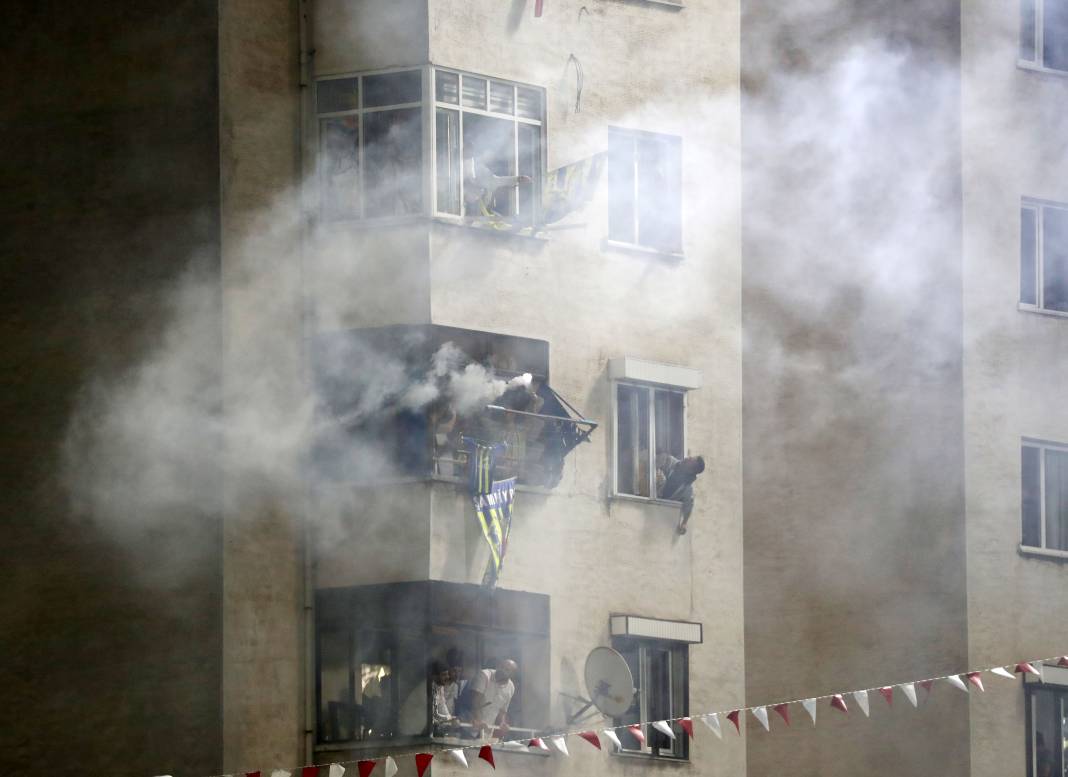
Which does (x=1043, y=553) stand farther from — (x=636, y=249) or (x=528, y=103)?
(x=528, y=103)

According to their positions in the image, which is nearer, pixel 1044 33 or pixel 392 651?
pixel 392 651

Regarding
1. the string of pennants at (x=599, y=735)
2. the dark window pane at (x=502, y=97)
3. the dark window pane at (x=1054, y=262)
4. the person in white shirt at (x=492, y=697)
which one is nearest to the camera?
the string of pennants at (x=599, y=735)

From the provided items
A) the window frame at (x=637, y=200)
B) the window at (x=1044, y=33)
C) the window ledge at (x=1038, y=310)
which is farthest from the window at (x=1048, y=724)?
the window at (x=1044, y=33)

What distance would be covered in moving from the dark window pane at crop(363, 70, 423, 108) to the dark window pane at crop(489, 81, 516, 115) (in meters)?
0.75

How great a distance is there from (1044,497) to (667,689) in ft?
15.5

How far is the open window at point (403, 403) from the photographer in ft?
70.9

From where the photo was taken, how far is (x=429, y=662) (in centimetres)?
2125

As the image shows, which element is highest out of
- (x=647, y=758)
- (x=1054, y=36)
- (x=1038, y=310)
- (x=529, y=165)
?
(x=1054, y=36)

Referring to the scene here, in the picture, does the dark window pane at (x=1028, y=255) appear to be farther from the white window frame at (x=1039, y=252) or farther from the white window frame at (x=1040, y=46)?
the white window frame at (x=1040, y=46)

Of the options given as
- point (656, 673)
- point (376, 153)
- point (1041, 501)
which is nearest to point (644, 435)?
point (656, 673)

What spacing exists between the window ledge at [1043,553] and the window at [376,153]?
7070 mm

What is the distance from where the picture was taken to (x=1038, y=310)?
25.3 metres

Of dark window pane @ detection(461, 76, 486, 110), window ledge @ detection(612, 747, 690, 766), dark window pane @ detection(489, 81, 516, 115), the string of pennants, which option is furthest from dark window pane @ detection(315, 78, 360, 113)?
window ledge @ detection(612, 747, 690, 766)

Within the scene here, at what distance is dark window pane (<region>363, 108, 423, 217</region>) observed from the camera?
22.0 m
